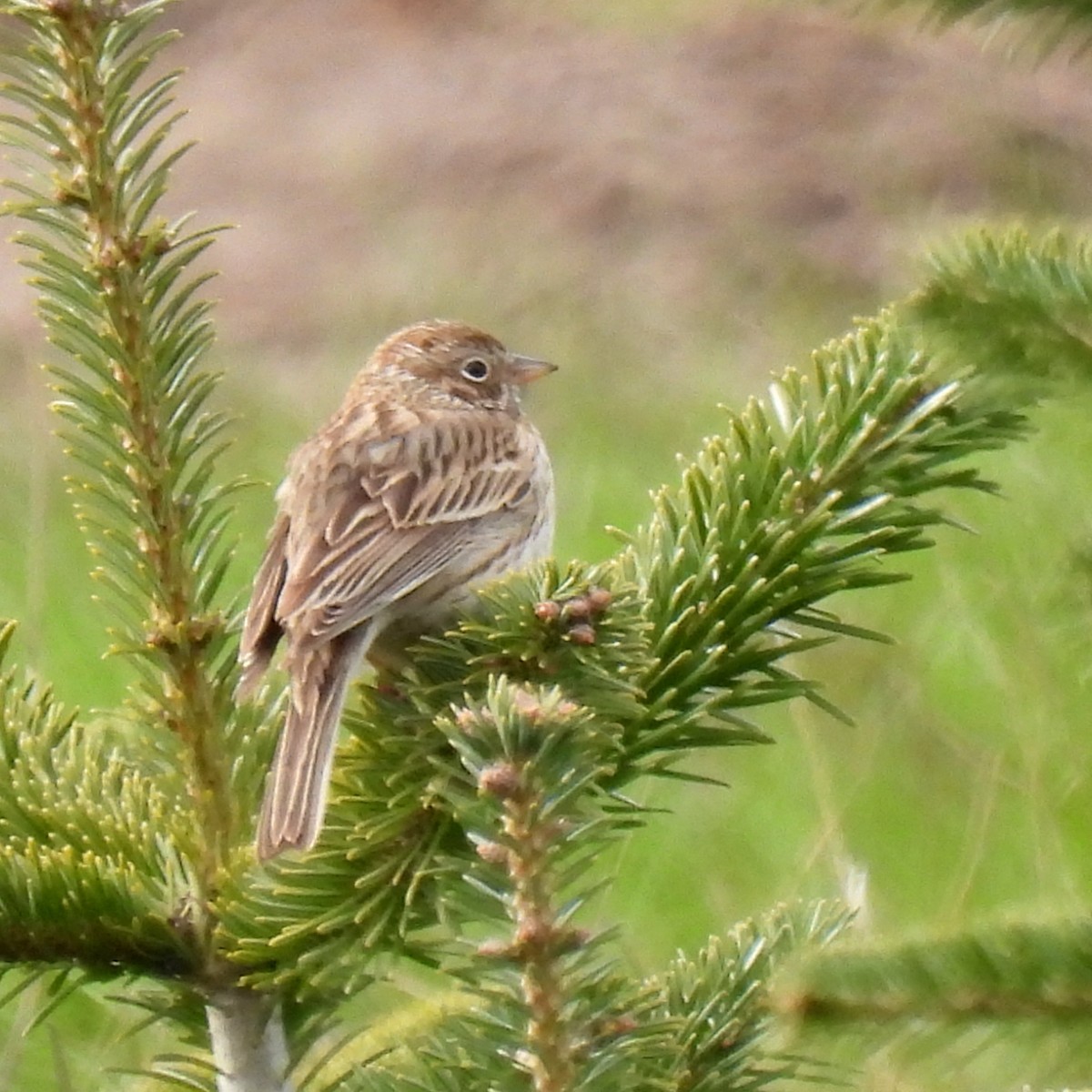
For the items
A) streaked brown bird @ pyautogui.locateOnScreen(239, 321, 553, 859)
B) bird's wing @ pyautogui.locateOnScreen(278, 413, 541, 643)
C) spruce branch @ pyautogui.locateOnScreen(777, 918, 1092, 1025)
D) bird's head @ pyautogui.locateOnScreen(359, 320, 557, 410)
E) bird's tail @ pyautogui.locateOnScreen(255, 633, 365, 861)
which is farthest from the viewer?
bird's head @ pyautogui.locateOnScreen(359, 320, 557, 410)

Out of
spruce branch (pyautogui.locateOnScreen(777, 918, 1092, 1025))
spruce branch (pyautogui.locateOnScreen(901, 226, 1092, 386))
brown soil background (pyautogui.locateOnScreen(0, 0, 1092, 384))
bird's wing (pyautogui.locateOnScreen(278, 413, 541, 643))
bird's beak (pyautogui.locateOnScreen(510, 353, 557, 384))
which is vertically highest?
brown soil background (pyautogui.locateOnScreen(0, 0, 1092, 384))

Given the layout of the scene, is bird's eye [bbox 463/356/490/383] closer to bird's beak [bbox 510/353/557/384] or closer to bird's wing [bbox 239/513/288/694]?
bird's beak [bbox 510/353/557/384]

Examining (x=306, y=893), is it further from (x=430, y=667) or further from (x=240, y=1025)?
(x=430, y=667)

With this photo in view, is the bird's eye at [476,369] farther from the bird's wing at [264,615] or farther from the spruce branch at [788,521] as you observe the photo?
the spruce branch at [788,521]

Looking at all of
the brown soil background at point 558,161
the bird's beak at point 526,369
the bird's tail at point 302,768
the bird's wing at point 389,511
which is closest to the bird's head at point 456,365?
the bird's beak at point 526,369

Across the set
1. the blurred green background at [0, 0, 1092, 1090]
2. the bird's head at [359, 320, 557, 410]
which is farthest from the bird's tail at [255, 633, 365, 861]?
the bird's head at [359, 320, 557, 410]

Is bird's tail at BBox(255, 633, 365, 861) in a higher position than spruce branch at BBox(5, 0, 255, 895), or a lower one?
lower
